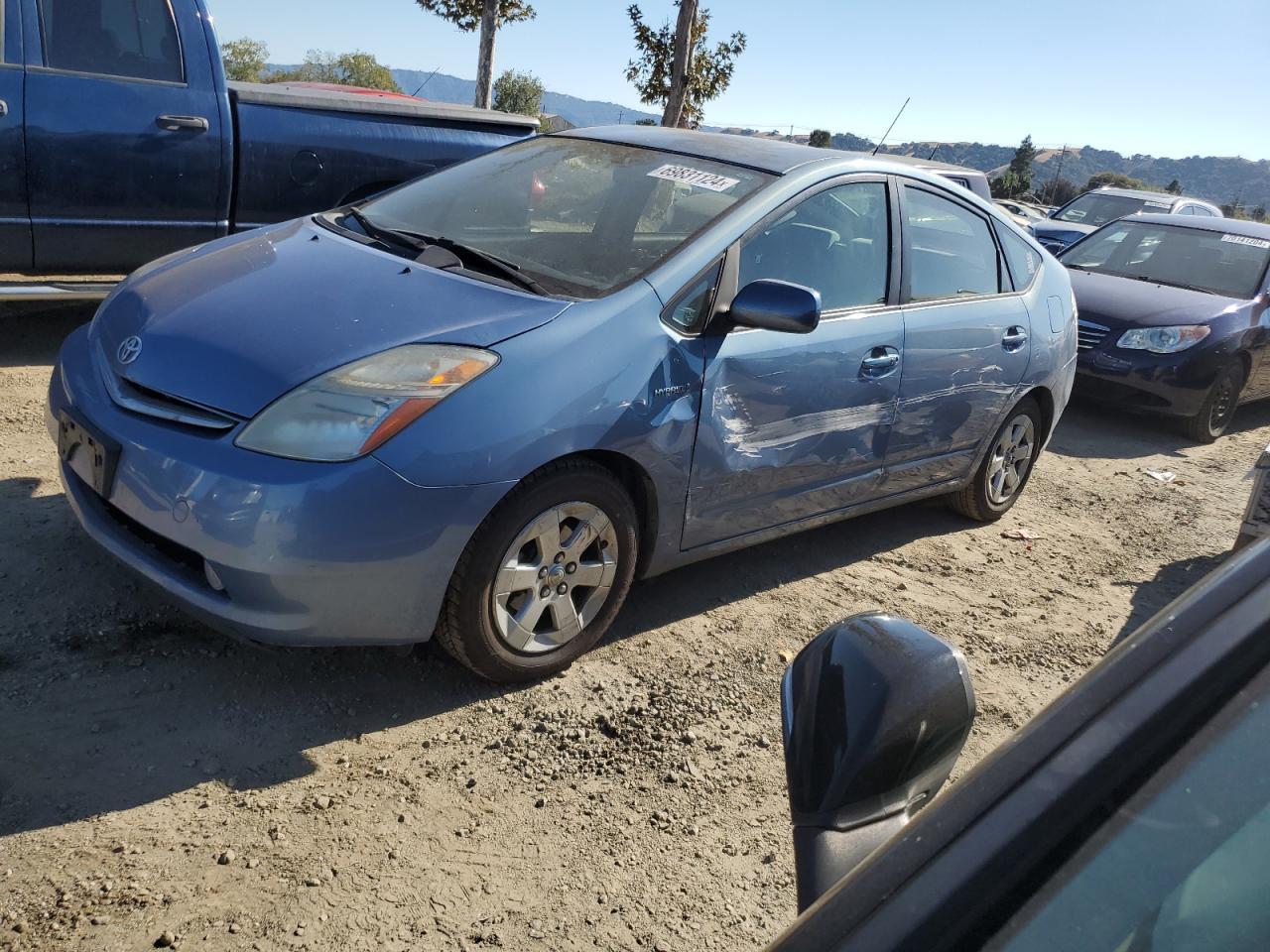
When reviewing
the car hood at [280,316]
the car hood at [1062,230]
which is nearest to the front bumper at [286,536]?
the car hood at [280,316]

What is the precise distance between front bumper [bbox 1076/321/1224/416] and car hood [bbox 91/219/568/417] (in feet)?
19.5

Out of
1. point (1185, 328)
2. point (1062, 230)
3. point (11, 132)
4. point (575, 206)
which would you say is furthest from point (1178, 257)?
point (11, 132)

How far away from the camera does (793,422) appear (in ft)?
13.0

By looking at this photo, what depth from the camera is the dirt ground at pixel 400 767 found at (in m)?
2.54

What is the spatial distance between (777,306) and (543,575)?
1109 mm

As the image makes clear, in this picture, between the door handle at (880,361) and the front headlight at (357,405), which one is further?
the door handle at (880,361)

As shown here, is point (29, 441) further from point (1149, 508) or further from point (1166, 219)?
point (1166, 219)

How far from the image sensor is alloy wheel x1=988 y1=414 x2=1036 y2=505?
17.8 ft

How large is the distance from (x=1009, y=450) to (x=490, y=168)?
2.84m

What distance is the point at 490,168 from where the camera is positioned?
449 centimetres

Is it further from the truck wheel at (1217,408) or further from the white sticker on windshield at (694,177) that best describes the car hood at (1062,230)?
the white sticker on windshield at (694,177)

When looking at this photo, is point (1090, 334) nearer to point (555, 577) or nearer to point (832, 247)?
point (832, 247)

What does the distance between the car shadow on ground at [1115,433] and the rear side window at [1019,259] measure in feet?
7.93

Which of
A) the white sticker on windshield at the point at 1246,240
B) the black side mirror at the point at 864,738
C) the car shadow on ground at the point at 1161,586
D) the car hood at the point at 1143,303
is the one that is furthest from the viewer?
the white sticker on windshield at the point at 1246,240
